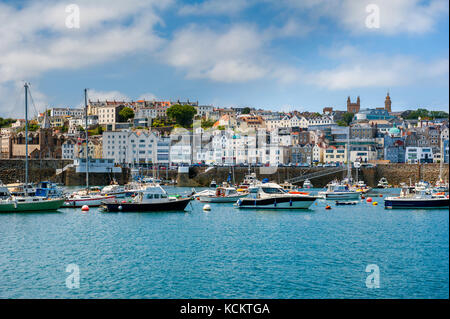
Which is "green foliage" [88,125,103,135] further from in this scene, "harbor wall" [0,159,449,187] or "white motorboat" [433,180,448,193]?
"white motorboat" [433,180,448,193]

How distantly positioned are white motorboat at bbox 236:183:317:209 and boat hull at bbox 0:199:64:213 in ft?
36.3

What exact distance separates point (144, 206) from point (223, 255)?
13.9m

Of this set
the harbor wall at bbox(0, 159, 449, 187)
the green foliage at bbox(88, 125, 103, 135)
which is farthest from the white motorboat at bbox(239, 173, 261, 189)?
the green foliage at bbox(88, 125, 103, 135)

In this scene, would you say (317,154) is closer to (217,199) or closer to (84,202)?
(217,199)

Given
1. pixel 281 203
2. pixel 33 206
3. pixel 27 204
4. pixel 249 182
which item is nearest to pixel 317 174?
pixel 249 182

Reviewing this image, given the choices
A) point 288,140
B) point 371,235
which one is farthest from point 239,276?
point 288,140

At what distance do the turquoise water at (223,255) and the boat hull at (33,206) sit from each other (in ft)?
2.90

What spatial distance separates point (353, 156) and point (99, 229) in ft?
210

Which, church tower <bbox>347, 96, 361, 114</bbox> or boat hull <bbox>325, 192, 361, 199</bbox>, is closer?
boat hull <bbox>325, 192, 361, 199</bbox>

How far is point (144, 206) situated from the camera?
30734 millimetres

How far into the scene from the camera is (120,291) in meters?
13.3

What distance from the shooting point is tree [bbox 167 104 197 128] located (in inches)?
4491
